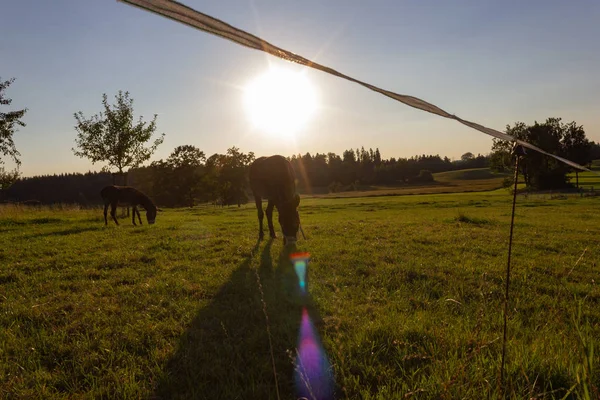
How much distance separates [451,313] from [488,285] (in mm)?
1724

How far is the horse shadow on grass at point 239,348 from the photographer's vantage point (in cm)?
292

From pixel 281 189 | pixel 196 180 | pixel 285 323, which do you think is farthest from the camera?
pixel 196 180

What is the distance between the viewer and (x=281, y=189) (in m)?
9.47

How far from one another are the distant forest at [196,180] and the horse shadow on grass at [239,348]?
2839 centimetres

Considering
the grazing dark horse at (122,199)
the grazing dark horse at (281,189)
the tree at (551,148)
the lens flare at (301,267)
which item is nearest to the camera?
the lens flare at (301,267)

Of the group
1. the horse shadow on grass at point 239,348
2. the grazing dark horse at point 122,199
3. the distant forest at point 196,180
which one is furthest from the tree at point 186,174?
the horse shadow on grass at point 239,348

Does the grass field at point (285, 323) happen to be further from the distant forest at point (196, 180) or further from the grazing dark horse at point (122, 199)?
the distant forest at point (196, 180)

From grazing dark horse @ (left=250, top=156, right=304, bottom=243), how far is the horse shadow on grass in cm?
339

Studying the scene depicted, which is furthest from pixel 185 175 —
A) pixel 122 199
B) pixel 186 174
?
pixel 122 199

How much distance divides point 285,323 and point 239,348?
0.78 m

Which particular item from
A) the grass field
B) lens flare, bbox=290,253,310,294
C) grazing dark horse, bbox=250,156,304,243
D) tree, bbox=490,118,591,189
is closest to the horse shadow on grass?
the grass field

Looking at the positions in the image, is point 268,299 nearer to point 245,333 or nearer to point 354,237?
point 245,333

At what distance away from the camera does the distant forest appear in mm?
74875

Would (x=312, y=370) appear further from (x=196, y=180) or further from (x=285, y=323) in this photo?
(x=196, y=180)
